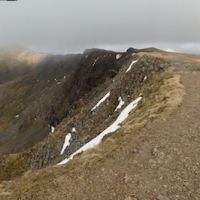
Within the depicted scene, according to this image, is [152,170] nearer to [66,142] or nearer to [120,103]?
[120,103]

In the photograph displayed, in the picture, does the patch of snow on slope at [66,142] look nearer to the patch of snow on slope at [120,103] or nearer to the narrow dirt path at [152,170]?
the patch of snow on slope at [120,103]

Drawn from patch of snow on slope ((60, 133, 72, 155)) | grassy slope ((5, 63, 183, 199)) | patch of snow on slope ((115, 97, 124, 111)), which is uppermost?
grassy slope ((5, 63, 183, 199))

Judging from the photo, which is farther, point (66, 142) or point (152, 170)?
point (66, 142)

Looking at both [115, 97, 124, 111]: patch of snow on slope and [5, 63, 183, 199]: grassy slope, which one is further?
[115, 97, 124, 111]: patch of snow on slope

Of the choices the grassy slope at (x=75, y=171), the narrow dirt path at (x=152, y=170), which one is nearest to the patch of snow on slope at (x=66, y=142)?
→ the grassy slope at (x=75, y=171)

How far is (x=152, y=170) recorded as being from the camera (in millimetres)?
20656

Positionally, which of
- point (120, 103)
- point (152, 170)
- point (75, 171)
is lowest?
point (120, 103)

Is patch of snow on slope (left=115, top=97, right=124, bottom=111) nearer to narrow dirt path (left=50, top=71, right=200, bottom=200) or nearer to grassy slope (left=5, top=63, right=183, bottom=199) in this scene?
grassy slope (left=5, top=63, right=183, bottom=199)

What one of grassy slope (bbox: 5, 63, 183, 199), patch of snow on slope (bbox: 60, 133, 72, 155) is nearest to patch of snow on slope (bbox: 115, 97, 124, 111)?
patch of snow on slope (bbox: 60, 133, 72, 155)

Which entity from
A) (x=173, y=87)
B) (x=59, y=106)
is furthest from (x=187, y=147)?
(x=59, y=106)

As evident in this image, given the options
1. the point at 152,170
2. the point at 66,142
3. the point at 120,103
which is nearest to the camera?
the point at 152,170

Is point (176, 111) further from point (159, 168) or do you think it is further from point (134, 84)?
point (134, 84)

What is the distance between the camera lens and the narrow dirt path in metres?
19.0

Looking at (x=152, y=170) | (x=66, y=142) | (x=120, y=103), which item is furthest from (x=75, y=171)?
(x=66, y=142)
